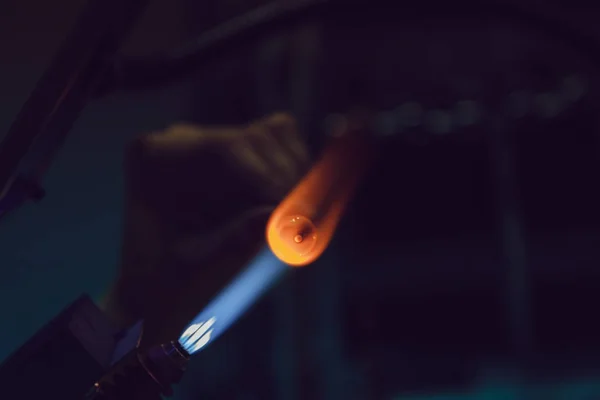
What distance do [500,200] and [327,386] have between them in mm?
558

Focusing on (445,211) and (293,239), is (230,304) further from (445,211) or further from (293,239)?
(445,211)

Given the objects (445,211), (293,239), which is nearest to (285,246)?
(293,239)

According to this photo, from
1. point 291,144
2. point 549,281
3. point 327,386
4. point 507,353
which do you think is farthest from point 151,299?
point 549,281

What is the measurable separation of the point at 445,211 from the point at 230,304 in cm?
106

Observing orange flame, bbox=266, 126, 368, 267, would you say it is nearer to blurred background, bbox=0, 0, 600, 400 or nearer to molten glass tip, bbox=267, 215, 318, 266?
molten glass tip, bbox=267, 215, 318, 266

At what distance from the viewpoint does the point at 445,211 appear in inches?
51.0

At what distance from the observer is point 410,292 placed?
127 centimetres

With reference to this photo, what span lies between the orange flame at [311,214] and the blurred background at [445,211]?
71 cm

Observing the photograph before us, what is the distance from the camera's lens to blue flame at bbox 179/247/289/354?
289 millimetres

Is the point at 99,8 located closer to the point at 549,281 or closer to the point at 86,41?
the point at 86,41

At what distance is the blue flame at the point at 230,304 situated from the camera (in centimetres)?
29

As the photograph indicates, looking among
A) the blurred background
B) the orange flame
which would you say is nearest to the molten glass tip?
the orange flame

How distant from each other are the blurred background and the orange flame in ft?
2.33

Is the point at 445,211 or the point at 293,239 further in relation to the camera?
the point at 445,211
